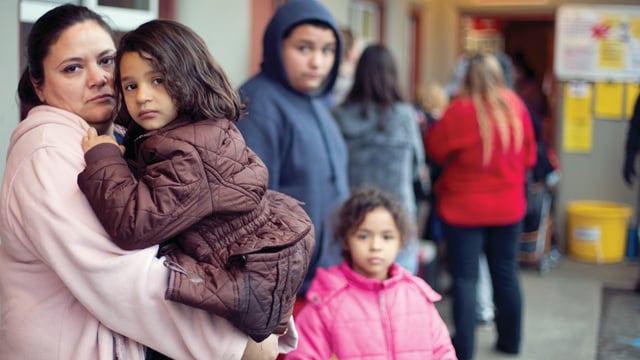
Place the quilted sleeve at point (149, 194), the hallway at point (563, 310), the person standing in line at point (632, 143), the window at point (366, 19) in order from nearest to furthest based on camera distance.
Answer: the quilted sleeve at point (149, 194), the hallway at point (563, 310), the person standing in line at point (632, 143), the window at point (366, 19)

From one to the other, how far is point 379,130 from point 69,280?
2.89 meters

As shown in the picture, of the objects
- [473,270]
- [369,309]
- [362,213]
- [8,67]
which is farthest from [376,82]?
[8,67]

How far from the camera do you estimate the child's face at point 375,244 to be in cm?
291

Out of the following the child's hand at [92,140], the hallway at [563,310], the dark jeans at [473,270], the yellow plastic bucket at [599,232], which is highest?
the child's hand at [92,140]

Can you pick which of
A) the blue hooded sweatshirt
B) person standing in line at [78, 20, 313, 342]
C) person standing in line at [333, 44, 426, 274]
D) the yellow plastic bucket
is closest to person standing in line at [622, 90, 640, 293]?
the yellow plastic bucket

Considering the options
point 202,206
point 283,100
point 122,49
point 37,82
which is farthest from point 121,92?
point 283,100

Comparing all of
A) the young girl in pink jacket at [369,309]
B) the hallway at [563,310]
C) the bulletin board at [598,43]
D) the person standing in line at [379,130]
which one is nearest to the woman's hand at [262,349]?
the young girl in pink jacket at [369,309]

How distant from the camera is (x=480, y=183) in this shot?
4602 millimetres

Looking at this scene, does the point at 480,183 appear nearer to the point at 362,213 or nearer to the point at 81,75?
the point at 362,213

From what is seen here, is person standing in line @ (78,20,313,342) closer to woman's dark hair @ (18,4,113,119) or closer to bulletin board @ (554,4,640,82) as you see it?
woman's dark hair @ (18,4,113,119)

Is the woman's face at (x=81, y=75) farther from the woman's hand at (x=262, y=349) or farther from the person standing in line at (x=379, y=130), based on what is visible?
the person standing in line at (x=379, y=130)

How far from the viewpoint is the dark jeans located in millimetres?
4574

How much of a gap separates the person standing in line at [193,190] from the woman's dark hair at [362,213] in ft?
3.77

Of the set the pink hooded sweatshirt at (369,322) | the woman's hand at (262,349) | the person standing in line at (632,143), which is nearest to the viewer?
the woman's hand at (262,349)
